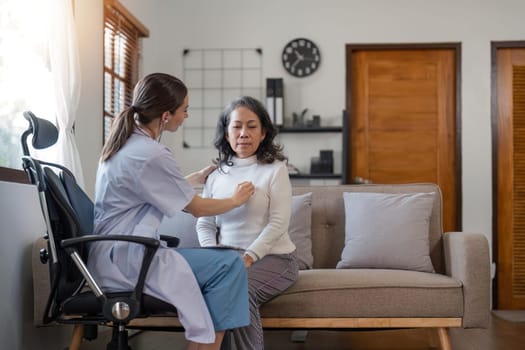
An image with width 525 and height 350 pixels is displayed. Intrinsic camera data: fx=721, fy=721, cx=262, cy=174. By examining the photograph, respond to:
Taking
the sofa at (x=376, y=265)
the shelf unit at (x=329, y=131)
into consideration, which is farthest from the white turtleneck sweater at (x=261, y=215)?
the shelf unit at (x=329, y=131)

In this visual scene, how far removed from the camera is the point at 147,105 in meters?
2.32

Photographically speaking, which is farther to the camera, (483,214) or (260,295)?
(483,214)

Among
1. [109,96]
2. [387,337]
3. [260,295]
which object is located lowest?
[387,337]

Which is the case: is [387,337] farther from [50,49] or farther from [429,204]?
[50,49]

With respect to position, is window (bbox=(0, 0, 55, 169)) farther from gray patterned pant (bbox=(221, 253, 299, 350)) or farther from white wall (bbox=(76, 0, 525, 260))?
white wall (bbox=(76, 0, 525, 260))

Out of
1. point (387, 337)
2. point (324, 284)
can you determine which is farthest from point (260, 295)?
point (387, 337)

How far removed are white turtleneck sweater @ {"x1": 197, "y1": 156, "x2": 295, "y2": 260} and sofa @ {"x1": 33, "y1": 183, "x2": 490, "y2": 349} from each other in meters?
0.29

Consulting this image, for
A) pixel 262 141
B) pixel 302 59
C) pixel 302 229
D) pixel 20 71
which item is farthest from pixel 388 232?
pixel 302 59

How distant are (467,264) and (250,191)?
3.30 feet

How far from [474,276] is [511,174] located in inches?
118

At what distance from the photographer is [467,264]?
9.71ft

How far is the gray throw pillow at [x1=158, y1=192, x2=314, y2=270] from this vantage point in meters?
3.37

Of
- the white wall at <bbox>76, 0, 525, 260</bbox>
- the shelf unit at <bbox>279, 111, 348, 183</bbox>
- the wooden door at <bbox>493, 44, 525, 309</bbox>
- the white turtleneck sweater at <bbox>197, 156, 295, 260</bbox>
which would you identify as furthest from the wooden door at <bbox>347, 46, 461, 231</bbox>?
the white turtleneck sweater at <bbox>197, 156, 295, 260</bbox>

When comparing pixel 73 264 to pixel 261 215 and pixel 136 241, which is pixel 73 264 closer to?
pixel 136 241
